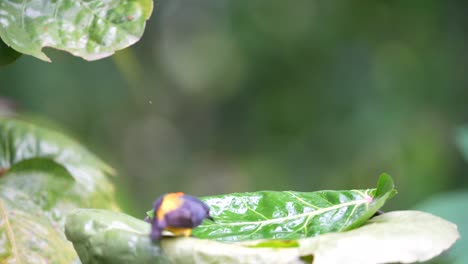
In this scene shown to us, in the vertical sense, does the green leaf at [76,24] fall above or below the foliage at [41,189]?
above

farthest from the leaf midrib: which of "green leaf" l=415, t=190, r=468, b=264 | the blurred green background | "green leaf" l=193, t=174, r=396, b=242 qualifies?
the blurred green background

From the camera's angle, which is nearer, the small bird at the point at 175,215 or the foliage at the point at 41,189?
the small bird at the point at 175,215

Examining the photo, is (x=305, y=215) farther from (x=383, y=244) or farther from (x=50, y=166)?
(x=50, y=166)

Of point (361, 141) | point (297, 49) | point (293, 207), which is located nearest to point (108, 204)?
point (293, 207)

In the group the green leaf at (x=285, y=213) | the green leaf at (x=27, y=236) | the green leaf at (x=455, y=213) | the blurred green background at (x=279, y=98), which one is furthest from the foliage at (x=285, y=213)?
the blurred green background at (x=279, y=98)

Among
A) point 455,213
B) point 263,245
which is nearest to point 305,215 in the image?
point 263,245

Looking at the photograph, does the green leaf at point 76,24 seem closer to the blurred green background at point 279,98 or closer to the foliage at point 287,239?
the foliage at point 287,239

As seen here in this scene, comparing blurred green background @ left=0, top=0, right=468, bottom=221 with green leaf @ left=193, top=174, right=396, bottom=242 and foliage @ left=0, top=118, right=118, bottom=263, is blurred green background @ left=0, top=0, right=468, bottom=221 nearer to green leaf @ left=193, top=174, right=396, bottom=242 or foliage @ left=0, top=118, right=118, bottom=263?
foliage @ left=0, top=118, right=118, bottom=263
